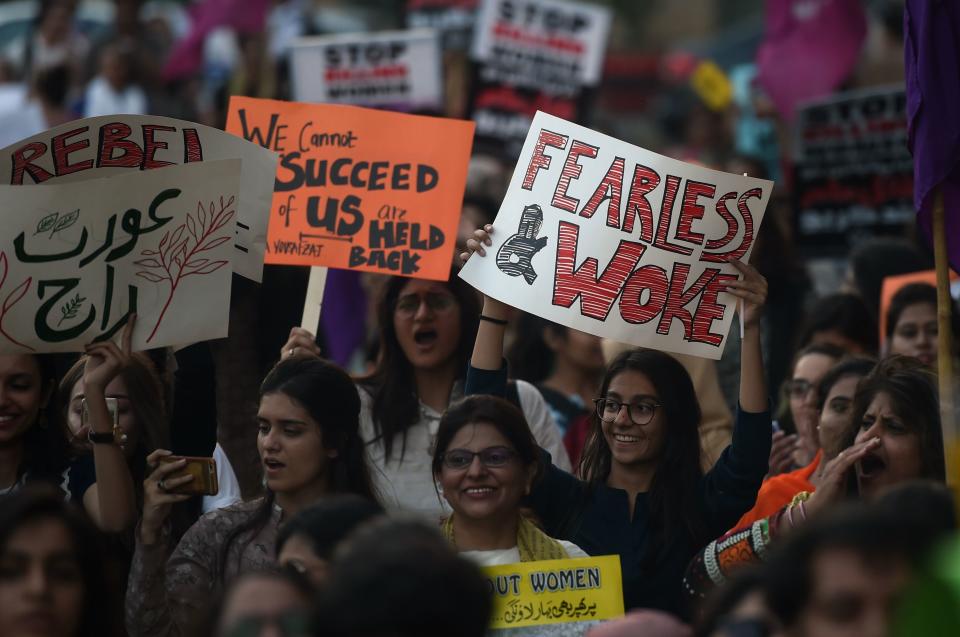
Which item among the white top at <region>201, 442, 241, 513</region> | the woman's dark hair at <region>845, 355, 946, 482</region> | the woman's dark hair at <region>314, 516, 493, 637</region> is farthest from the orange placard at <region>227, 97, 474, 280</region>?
the woman's dark hair at <region>314, 516, 493, 637</region>

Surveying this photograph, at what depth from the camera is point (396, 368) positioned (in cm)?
605

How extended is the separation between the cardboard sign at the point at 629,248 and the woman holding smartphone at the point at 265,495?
0.66 meters

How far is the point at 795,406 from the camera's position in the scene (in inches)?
250

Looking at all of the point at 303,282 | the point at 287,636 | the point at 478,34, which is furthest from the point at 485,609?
the point at 478,34

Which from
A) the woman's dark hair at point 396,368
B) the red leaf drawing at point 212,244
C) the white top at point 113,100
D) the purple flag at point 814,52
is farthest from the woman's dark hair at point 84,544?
the white top at point 113,100

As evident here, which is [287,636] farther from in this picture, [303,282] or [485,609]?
[303,282]

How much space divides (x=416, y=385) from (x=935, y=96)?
80.7 inches

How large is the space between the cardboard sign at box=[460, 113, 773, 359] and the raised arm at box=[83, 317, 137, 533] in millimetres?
1263

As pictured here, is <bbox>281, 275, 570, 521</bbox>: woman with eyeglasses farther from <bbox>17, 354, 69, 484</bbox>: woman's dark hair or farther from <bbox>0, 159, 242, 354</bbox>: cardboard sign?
<bbox>17, 354, 69, 484</bbox>: woman's dark hair

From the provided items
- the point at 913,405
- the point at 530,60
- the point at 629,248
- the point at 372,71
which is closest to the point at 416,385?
the point at 629,248

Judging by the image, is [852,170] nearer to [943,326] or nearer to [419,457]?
[943,326]

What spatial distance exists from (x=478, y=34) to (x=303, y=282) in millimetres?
3784

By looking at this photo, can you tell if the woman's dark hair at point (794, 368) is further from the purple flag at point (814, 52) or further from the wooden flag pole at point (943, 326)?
the purple flag at point (814, 52)

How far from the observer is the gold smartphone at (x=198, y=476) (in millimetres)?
4941
